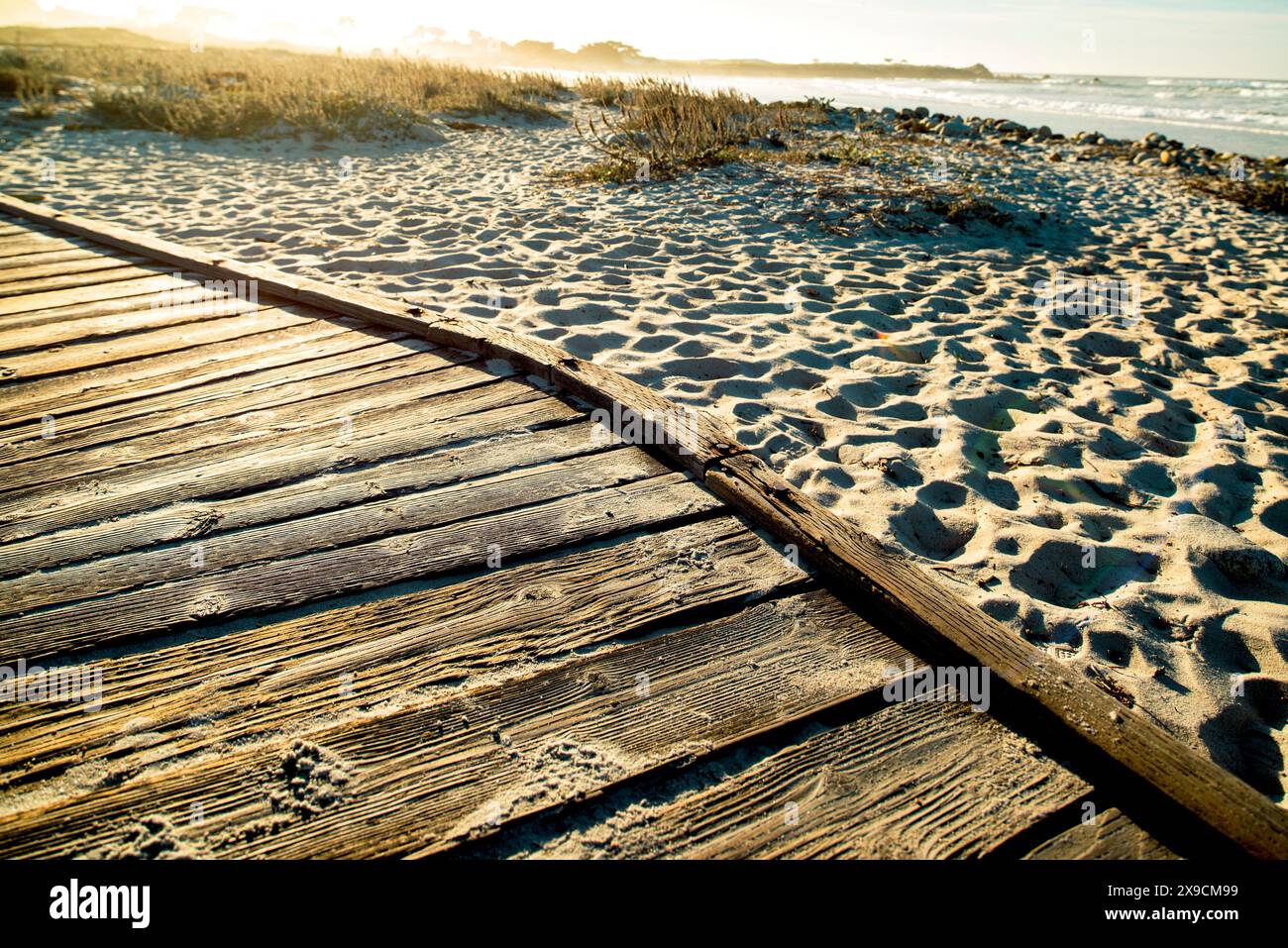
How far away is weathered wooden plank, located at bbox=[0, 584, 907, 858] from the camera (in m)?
1.13

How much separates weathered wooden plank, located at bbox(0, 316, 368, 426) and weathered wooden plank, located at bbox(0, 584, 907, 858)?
1.99 metres

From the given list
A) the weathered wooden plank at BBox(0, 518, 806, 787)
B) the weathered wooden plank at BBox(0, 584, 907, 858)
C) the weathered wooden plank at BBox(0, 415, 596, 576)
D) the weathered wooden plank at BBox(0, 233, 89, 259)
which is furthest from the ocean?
the weathered wooden plank at BBox(0, 584, 907, 858)

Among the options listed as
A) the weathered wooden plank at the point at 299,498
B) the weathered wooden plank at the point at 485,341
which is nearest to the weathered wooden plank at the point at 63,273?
the weathered wooden plank at the point at 485,341

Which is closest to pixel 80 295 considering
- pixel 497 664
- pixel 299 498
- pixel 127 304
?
pixel 127 304

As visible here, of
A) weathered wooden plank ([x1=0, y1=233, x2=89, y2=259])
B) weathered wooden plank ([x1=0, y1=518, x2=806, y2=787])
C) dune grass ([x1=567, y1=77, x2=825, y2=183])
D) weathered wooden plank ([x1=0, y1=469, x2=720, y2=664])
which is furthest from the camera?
dune grass ([x1=567, y1=77, x2=825, y2=183])

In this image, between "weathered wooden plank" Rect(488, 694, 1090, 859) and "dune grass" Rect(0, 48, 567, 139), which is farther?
"dune grass" Rect(0, 48, 567, 139)

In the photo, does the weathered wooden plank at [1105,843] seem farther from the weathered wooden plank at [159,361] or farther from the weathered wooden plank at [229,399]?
the weathered wooden plank at [159,361]

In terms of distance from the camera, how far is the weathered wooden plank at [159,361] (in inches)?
102

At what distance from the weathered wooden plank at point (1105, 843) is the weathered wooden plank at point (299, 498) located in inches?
63.9

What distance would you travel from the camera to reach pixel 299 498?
2.01 metres

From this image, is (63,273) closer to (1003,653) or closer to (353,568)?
(353,568)

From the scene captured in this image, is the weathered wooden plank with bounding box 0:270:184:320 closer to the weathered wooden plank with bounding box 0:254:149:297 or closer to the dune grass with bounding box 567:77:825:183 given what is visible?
the weathered wooden plank with bounding box 0:254:149:297

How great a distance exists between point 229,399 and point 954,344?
3830 mm
